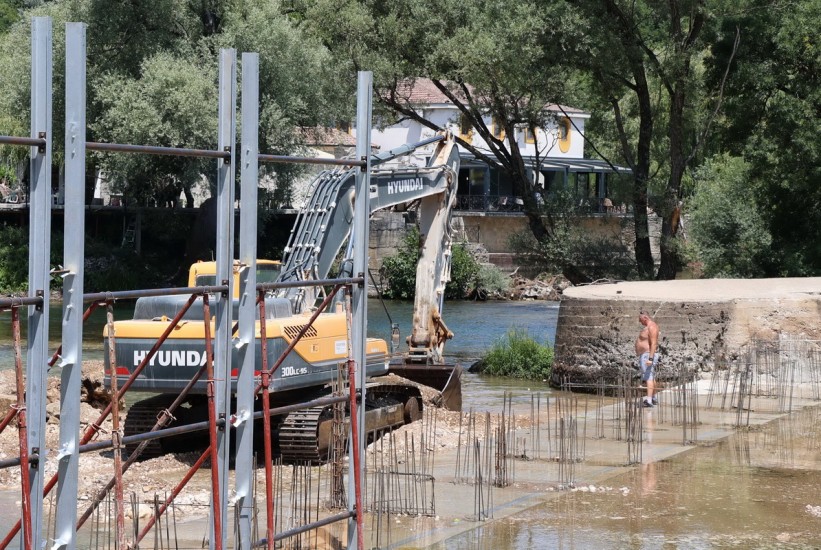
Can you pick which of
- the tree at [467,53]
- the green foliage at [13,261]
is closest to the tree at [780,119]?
the tree at [467,53]

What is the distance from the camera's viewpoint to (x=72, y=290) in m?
5.94

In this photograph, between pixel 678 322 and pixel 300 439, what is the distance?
9673 mm

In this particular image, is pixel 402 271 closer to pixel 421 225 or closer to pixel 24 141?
pixel 421 225

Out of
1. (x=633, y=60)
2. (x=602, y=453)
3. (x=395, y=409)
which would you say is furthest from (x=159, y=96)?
(x=602, y=453)

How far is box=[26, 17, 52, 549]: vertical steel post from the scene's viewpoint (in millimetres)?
5660

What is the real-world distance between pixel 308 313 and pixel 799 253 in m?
23.7

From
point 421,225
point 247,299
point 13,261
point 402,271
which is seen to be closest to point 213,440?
point 247,299

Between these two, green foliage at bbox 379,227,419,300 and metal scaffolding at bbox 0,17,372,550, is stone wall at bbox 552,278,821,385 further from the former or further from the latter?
green foliage at bbox 379,227,419,300

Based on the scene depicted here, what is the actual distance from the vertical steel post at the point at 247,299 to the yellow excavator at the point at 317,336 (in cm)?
323

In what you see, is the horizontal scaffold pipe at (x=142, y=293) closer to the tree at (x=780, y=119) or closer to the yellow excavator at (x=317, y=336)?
the yellow excavator at (x=317, y=336)

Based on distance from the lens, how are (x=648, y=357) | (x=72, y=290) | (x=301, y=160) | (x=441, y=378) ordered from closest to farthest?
(x=72, y=290) → (x=301, y=160) → (x=648, y=357) → (x=441, y=378)

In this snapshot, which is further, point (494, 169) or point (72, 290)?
point (494, 169)

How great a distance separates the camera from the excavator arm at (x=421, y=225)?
1739 cm

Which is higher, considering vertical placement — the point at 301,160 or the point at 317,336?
the point at 301,160
